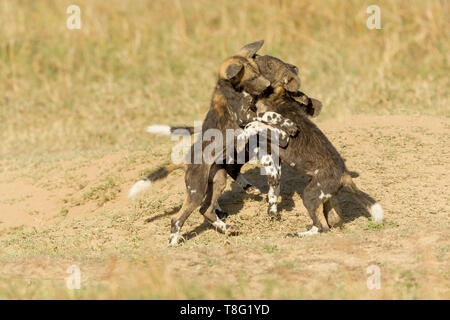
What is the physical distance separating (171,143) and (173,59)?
441 cm

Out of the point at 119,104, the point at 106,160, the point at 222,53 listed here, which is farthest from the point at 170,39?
the point at 106,160

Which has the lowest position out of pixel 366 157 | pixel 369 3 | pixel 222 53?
pixel 366 157

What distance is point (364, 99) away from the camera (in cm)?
1210

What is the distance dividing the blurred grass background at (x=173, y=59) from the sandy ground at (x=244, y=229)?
159 cm

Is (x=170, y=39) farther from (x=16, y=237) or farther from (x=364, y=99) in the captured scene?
(x=16, y=237)

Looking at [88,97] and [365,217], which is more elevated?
[88,97]

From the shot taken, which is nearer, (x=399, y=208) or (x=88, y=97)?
(x=399, y=208)

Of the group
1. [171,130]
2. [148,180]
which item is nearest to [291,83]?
[171,130]

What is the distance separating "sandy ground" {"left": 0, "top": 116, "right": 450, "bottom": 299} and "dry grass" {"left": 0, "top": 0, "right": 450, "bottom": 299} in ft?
0.09

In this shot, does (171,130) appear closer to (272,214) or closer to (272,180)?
(272,180)

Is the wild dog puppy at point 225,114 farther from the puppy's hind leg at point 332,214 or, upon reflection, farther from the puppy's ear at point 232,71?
the puppy's hind leg at point 332,214

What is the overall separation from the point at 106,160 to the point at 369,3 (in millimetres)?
7675

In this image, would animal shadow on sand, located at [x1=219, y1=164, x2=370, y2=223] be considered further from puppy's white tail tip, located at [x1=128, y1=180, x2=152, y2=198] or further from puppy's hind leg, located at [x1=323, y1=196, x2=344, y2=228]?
puppy's white tail tip, located at [x1=128, y1=180, x2=152, y2=198]
